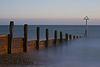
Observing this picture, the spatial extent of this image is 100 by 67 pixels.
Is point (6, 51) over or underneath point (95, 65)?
over

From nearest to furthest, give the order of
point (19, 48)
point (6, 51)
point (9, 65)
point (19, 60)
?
point (9, 65)
point (19, 60)
point (6, 51)
point (19, 48)

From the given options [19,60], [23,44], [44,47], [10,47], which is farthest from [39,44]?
[19,60]

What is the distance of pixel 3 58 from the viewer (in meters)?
Result: 10.4

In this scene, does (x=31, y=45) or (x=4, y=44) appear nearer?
(x=4, y=44)

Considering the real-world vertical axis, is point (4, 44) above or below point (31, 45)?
above

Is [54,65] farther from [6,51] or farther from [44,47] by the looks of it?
[44,47]

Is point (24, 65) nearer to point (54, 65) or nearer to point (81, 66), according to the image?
point (54, 65)

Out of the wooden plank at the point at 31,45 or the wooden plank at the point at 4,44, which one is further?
the wooden plank at the point at 31,45

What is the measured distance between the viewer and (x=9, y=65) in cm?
918

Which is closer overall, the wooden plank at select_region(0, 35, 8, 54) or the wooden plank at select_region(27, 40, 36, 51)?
the wooden plank at select_region(0, 35, 8, 54)

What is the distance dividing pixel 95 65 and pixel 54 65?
2443 mm

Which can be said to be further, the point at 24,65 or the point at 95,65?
the point at 95,65

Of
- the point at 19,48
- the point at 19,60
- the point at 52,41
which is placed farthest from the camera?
the point at 52,41

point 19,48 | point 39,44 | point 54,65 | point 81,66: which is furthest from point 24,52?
point 81,66
